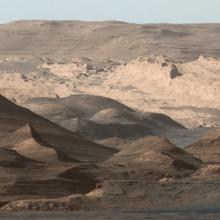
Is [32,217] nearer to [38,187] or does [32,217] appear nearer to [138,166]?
[38,187]

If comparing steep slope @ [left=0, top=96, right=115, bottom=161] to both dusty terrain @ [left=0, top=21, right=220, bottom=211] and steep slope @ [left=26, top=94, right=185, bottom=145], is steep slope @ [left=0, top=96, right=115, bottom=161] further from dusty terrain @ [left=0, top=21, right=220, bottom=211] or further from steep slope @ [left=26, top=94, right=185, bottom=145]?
steep slope @ [left=26, top=94, right=185, bottom=145]

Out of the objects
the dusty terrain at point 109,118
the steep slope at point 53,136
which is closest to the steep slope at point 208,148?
the dusty terrain at point 109,118

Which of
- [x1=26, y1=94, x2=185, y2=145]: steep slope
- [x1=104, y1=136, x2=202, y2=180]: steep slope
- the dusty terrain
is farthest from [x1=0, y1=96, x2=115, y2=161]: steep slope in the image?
[x1=26, y1=94, x2=185, y2=145]: steep slope

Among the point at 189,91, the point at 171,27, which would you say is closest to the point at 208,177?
the point at 189,91

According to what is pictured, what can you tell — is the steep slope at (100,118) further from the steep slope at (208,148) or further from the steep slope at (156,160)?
the steep slope at (156,160)

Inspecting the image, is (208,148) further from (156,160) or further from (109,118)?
(109,118)

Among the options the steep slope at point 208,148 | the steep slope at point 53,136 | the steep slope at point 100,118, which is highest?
the steep slope at point 53,136

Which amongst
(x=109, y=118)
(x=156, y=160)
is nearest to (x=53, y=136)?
(x=156, y=160)

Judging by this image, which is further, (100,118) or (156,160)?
(100,118)
